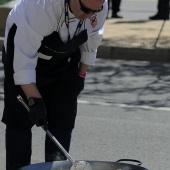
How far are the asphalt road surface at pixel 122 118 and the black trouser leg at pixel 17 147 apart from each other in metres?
1.19

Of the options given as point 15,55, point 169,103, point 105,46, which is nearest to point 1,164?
point 15,55

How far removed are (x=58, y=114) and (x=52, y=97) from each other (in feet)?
0.37

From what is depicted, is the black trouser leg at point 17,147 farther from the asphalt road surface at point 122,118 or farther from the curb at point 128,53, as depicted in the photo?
the curb at point 128,53

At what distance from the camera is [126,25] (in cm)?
1284

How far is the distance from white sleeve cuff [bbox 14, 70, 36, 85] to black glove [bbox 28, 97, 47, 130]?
0.10 meters

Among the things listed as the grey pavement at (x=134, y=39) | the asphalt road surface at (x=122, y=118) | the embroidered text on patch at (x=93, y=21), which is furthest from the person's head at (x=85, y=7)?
the grey pavement at (x=134, y=39)

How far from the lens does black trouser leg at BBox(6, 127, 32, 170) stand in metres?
4.39

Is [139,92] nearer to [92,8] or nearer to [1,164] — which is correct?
[1,164]

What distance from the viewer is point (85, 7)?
382 centimetres

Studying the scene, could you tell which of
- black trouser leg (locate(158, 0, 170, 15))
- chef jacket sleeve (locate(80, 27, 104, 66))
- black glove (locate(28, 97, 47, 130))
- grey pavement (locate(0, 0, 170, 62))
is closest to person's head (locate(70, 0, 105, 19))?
chef jacket sleeve (locate(80, 27, 104, 66))

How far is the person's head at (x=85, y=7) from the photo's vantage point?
12.4ft

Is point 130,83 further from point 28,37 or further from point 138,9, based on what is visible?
point 138,9

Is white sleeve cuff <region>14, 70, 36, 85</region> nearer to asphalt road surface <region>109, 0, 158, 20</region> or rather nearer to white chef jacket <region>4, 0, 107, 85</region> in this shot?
white chef jacket <region>4, 0, 107, 85</region>

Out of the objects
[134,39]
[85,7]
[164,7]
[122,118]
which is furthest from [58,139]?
[164,7]
